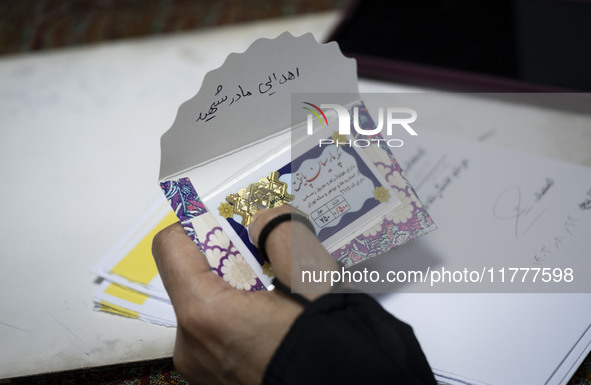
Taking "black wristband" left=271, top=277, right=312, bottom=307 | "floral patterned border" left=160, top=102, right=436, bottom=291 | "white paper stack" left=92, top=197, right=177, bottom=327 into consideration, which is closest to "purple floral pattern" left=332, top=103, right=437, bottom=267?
"floral patterned border" left=160, top=102, right=436, bottom=291

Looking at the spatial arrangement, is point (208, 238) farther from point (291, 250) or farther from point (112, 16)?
point (112, 16)

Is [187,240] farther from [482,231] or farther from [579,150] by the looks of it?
[579,150]

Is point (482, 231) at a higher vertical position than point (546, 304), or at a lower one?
higher

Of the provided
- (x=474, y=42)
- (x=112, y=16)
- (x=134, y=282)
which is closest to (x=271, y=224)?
(x=134, y=282)

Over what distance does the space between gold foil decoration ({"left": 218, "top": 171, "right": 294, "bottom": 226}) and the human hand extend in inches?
1.2

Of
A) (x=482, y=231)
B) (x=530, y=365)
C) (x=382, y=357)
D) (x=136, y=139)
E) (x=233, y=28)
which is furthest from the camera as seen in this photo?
(x=233, y=28)

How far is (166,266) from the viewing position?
51cm

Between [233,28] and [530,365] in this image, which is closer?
[530,365]

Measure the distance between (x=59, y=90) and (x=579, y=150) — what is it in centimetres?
97

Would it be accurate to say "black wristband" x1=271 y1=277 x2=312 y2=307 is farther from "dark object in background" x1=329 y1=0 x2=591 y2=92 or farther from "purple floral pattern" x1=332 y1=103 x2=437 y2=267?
"dark object in background" x1=329 y1=0 x2=591 y2=92

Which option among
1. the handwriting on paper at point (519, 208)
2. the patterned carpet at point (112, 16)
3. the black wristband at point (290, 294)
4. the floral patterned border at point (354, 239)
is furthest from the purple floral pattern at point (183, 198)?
the patterned carpet at point (112, 16)

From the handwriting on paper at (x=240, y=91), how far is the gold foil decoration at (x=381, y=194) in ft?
0.55

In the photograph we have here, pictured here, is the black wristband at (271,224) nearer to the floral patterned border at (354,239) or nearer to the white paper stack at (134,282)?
the floral patterned border at (354,239)

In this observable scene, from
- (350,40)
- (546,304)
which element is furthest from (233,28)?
(546,304)
